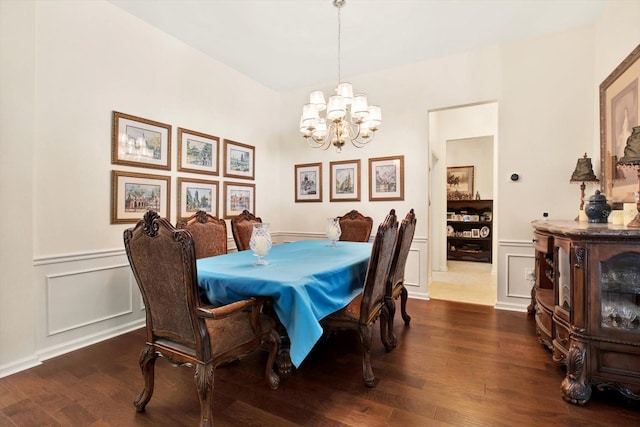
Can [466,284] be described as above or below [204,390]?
below

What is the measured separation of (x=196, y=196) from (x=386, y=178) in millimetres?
2454

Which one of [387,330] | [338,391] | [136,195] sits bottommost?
[338,391]

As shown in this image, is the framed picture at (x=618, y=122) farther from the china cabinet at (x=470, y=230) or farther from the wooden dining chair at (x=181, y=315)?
the china cabinet at (x=470, y=230)

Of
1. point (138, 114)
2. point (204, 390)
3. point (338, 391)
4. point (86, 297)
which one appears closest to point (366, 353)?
point (338, 391)

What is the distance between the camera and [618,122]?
2570mm

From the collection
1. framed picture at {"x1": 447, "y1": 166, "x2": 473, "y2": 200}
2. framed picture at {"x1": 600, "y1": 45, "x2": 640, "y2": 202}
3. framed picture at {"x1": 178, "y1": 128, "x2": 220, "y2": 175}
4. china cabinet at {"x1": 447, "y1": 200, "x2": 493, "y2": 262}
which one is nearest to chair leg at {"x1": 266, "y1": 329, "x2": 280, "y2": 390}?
framed picture at {"x1": 178, "y1": 128, "x2": 220, "y2": 175}

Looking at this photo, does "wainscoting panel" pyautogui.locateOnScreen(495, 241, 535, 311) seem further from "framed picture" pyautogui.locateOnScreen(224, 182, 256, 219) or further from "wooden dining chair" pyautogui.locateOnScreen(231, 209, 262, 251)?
"framed picture" pyautogui.locateOnScreen(224, 182, 256, 219)

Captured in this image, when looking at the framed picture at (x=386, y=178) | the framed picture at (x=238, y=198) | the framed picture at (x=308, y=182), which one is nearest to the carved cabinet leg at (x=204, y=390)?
the framed picture at (x=238, y=198)

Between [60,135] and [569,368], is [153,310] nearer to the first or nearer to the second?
[60,135]

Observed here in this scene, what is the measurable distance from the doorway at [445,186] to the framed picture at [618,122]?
2012mm

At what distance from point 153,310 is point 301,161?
3.54 metres

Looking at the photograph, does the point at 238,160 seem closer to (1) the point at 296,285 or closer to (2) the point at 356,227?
(2) the point at 356,227

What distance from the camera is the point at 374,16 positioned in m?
3.05

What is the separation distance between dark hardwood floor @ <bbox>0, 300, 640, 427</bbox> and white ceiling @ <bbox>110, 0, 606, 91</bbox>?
3.05 m
